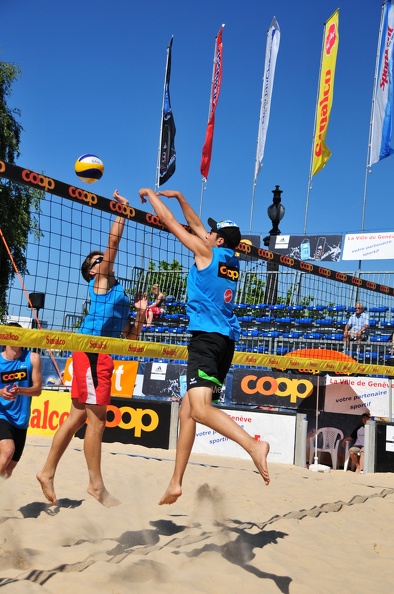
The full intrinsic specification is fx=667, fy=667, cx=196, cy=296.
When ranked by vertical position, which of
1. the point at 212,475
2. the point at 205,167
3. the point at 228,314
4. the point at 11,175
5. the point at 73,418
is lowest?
the point at 212,475

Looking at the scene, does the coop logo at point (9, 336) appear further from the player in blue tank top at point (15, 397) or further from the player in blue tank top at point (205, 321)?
the player in blue tank top at point (205, 321)

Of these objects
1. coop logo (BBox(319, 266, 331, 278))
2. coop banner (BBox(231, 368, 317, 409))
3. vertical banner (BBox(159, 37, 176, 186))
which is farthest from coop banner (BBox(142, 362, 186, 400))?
vertical banner (BBox(159, 37, 176, 186))

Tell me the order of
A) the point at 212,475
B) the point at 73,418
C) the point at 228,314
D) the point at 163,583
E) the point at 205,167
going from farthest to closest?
the point at 205,167 < the point at 212,475 < the point at 73,418 < the point at 228,314 < the point at 163,583

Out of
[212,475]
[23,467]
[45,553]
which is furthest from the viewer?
[212,475]

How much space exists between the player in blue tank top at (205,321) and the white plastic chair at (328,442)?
617cm

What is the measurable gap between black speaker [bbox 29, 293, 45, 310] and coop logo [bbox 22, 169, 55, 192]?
121 centimetres

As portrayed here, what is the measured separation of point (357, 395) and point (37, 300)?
619cm

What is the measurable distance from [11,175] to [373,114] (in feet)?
54.0

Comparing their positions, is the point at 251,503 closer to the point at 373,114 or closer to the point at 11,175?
the point at 11,175

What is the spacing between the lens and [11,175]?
404cm

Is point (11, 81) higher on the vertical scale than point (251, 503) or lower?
higher

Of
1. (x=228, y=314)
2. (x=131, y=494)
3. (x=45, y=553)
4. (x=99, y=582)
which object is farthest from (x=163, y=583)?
(x=131, y=494)

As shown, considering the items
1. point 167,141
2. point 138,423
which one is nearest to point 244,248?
point 138,423

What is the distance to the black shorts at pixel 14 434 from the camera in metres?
4.79
